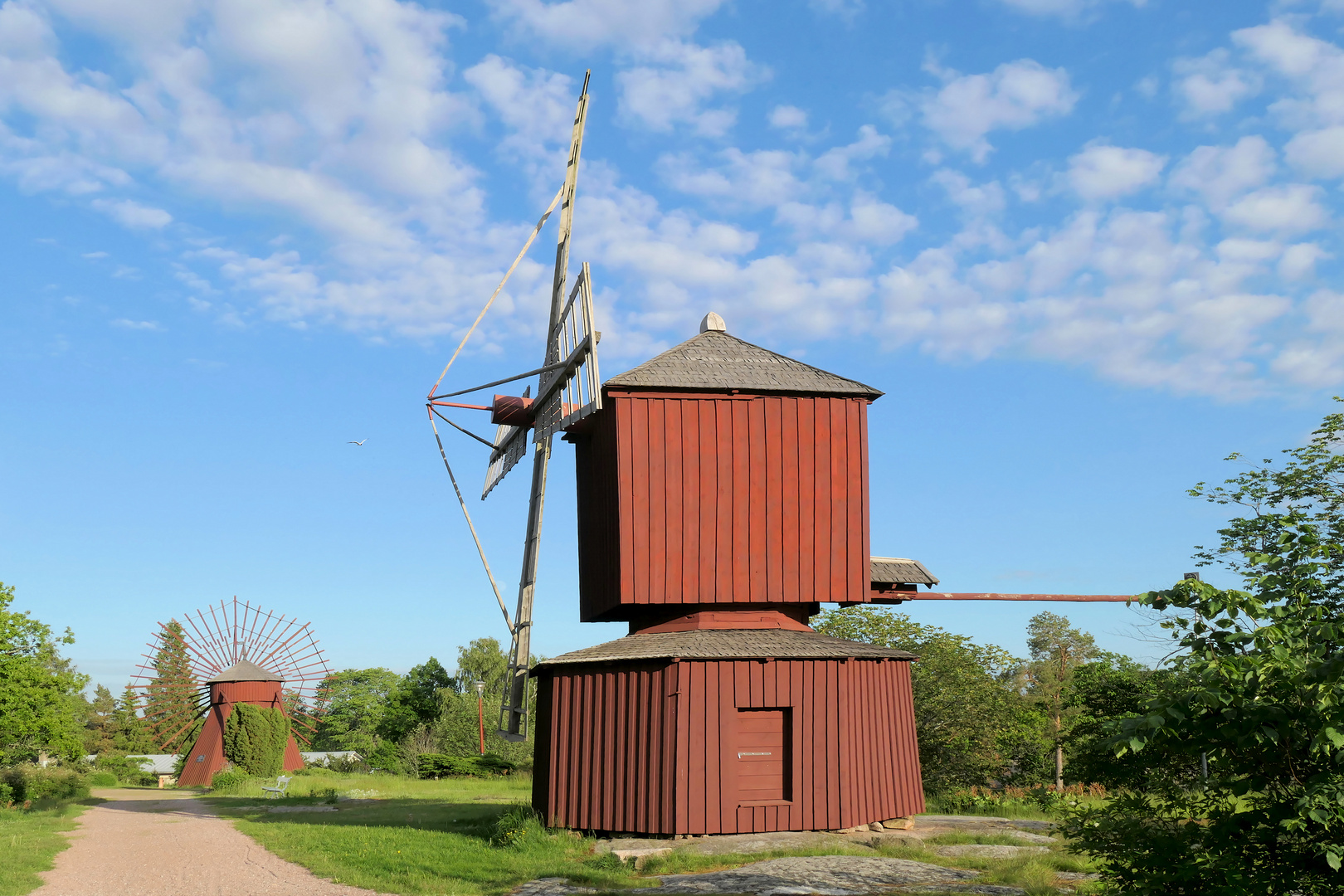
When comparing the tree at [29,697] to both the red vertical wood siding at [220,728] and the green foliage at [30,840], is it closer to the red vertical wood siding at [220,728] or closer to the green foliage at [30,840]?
the green foliage at [30,840]

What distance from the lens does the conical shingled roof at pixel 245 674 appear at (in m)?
45.9

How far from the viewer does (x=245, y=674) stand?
153 feet

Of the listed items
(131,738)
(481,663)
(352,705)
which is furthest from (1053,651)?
(131,738)

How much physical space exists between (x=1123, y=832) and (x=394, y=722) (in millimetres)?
57254

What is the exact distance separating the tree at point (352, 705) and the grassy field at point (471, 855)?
45.2 meters

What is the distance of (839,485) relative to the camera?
19.1 m

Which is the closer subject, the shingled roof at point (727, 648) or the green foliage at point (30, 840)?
the green foliage at point (30, 840)

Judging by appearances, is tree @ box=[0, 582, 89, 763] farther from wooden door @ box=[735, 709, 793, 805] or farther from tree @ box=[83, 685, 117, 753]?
tree @ box=[83, 685, 117, 753]

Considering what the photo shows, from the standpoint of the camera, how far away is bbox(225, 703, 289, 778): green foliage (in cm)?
4288

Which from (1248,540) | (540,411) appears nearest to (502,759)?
(540,411)

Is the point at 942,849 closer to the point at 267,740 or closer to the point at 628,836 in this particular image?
the point at 628,836

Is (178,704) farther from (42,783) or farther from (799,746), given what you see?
(799,746)

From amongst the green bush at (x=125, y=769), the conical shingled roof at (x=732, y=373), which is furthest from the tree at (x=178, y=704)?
the conical shingled roof at (x=732, y=373)

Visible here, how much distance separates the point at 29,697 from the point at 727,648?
22939 mm
